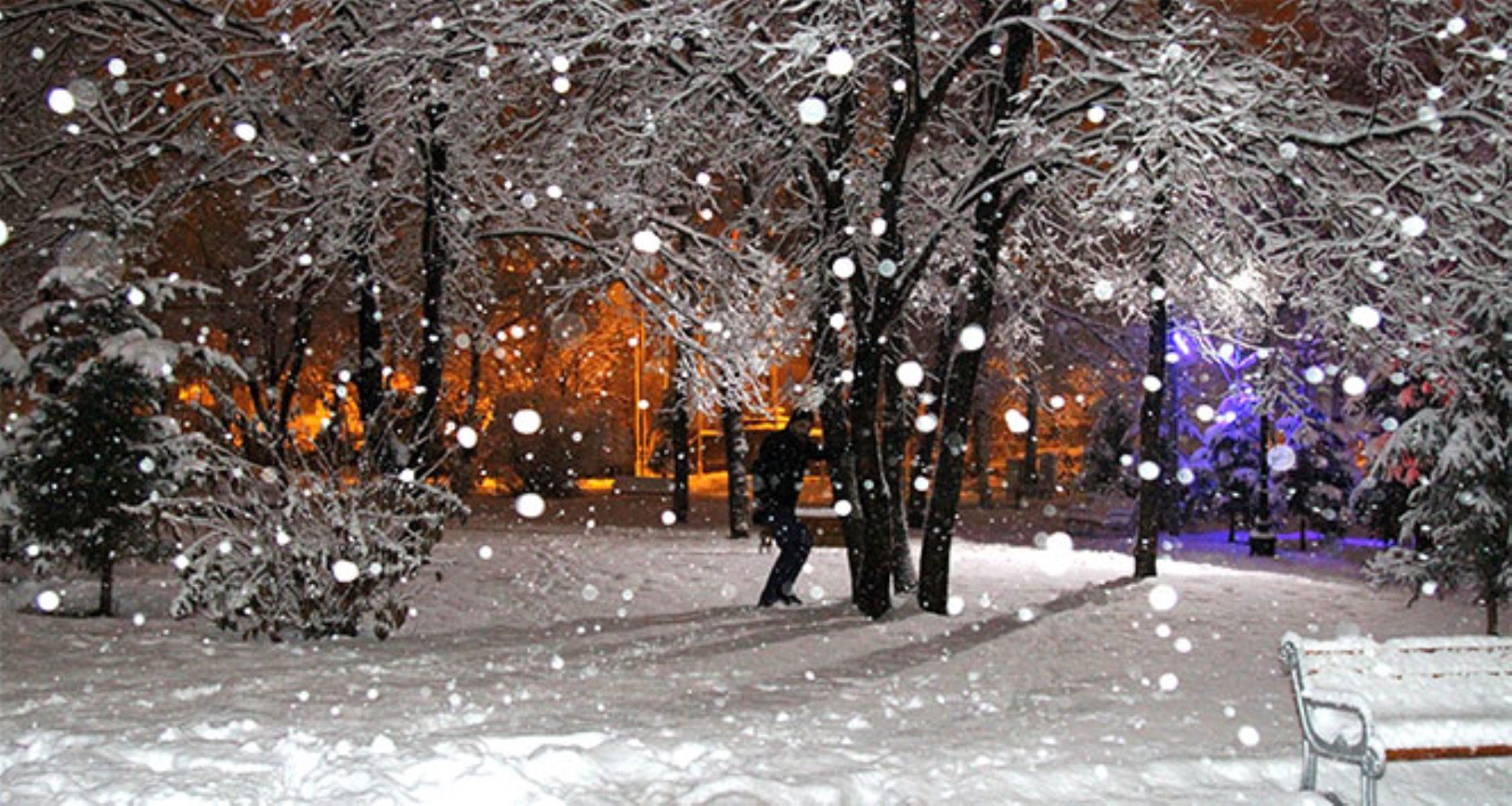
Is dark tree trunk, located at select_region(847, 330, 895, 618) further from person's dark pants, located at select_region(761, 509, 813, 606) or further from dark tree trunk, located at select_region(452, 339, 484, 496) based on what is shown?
dark tree trunk, located at select_region(452, 339, 484, 496)

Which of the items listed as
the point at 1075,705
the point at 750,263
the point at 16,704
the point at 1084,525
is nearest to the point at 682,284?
the point at 750,263

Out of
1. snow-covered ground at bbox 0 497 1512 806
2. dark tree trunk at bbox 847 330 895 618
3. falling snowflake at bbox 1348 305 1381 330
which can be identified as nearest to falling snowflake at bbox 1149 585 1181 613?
snow-covered ground at bbox 0 497 1512 806

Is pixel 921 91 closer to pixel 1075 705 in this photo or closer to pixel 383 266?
pixel 1075 705

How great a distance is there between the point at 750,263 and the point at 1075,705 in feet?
18.2

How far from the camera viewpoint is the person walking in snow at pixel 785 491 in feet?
36.3

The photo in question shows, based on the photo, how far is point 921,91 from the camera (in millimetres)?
10539

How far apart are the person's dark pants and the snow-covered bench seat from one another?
18.3ft

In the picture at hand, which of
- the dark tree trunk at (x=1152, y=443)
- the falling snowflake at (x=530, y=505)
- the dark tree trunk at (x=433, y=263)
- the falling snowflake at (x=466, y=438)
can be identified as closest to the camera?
the dark tree trunk at (x=433, y=263)

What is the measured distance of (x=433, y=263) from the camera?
1276 cm

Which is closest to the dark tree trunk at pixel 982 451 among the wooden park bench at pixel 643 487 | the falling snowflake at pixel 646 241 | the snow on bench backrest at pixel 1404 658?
the wooden park bench at pixel 643 487

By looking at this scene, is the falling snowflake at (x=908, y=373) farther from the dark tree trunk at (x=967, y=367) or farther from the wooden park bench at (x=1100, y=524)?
the wooden park bench at (x=1100, y=524)

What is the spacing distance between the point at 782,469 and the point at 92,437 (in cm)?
638

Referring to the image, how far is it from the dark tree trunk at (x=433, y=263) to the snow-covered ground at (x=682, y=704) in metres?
2.07

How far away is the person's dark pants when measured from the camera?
36.2 feet
